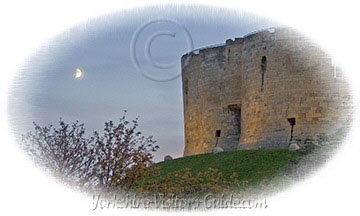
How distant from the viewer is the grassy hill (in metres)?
25.8

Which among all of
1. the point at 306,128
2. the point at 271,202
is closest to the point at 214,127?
the point at 306,128

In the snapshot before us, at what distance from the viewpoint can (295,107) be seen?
32.4 metres

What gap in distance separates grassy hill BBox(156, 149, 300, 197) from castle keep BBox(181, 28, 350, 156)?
1988 mm

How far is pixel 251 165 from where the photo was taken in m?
28.8

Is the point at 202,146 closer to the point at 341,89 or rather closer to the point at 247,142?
the point at 247,142

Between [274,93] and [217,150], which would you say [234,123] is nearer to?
[217,150]

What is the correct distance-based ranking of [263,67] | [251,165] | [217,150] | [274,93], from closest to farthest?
1. [251,165]
2. [274,93]
3. [263,67]
4. [217,150]

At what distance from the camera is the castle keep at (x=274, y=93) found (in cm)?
3206

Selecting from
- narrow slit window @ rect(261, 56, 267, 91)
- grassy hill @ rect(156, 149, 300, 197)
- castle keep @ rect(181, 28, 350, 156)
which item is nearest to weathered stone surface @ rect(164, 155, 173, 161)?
castle keep @ rect(181, 28, 350, 156)

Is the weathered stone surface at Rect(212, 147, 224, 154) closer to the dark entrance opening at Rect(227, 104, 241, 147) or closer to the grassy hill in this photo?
the grassy hill

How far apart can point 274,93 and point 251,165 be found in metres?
5.13

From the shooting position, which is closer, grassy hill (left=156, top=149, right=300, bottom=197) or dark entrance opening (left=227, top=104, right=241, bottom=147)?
grassy hill (left=156, top=149, right=300, bottom=197)

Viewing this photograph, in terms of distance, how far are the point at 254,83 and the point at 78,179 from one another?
14.6 m

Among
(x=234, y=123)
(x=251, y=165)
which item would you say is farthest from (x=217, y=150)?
(x=251, y=165)
